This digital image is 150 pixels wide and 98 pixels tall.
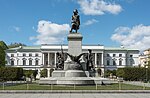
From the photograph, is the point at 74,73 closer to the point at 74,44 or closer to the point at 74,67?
the point at 74,67

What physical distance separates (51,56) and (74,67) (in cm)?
11532

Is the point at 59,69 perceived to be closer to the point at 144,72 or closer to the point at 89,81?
the point at 89,81

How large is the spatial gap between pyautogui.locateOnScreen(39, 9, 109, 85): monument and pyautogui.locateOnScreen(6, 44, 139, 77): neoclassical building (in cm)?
10201

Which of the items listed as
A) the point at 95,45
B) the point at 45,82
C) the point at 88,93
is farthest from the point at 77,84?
the point at 95,45

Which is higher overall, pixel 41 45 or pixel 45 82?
pixel 41 45

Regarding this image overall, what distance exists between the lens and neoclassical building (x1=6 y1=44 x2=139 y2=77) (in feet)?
497

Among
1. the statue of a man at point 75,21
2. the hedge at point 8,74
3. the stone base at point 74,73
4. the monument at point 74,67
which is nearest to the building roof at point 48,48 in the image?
the hedge at point 8,74

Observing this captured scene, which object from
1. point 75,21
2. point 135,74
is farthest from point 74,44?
point 135,74

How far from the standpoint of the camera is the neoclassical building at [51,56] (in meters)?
151

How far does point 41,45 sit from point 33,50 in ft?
23.2

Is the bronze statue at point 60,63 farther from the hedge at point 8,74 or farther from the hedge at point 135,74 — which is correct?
the hedge at point 135,74

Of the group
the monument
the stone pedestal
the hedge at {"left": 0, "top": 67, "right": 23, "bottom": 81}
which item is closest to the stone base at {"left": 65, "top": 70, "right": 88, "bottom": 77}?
the monument

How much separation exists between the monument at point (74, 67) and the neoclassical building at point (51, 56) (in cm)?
10201

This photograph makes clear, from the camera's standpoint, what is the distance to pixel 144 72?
7306 cm
